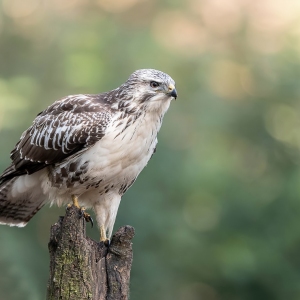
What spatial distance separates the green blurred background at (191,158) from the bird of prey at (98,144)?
212 cm

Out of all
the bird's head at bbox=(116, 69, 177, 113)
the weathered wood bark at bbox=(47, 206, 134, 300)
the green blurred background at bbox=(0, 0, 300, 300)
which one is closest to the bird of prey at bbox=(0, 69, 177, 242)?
the bird's head at bbox=(116, 69, 177, 113)

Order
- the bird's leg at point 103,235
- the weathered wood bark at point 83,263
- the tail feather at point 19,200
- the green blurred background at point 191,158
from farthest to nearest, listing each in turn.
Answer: the green blurred background at point 191,158 < the tail feather at point 19,200 < the bird's leg at point 103,235 < the weathered wood bark at point 83,263

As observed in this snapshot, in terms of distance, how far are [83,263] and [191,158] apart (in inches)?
188

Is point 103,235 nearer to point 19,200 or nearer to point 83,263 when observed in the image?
point 19,200

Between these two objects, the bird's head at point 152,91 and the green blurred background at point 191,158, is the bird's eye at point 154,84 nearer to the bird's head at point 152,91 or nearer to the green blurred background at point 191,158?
the bird's head at point 152,91

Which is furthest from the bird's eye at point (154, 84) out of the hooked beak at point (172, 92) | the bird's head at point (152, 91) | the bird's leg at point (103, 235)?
the bird's leg at point (103, 235)

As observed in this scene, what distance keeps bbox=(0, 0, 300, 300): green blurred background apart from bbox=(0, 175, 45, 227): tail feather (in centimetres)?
165

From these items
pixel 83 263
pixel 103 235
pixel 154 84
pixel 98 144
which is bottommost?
pixel 83 263

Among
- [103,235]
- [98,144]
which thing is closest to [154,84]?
[98,144]

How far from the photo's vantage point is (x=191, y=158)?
1080cm

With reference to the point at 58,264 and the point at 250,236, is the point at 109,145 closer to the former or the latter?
the point at 58,264

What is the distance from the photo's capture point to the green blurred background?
10.3 meters

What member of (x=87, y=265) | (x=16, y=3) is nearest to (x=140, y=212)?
(x=87, y=265)

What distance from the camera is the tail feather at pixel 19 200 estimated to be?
795 cm
